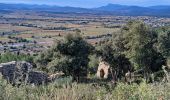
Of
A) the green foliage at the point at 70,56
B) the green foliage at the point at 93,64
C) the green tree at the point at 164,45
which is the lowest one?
the green foliage at the point at 93,64

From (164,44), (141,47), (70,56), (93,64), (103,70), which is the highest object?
(164,44)

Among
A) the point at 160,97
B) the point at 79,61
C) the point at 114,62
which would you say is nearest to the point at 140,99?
the point at 160,97

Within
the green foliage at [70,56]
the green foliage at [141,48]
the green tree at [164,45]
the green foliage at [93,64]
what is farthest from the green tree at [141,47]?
the green foliage at [93,64]

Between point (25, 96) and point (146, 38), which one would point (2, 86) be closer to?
point (25, 96)

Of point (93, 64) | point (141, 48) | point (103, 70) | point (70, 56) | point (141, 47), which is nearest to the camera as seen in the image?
point (141, 47)

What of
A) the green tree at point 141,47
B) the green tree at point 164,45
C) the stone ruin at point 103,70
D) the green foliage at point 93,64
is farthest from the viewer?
the green foliage at point 93,64

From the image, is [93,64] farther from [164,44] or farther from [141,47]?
[164,44]

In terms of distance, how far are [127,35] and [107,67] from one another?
20.5 ft

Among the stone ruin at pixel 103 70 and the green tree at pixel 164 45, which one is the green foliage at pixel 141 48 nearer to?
the green tree at pixel 164 45

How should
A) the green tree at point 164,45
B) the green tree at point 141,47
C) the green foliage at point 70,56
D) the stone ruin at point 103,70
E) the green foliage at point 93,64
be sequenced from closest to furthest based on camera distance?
the green tree at point 141,47 < the green foliage at point 70,56 < the green tree at point 164,45 < the stone ruin at point 103,70 < the green foliage at point 93,64

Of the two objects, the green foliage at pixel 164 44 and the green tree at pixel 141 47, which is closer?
the green tree at pixel 141 47

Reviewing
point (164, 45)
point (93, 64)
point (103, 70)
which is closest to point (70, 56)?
point (103, 70)

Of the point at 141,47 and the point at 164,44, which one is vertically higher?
the point at 164,44

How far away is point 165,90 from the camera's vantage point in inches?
332
